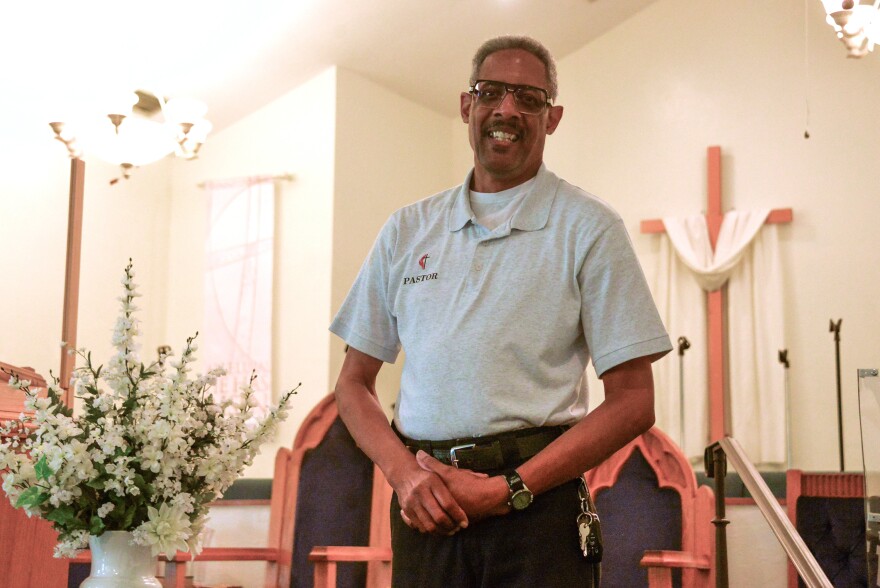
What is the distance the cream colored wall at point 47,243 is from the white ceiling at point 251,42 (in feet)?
0.95

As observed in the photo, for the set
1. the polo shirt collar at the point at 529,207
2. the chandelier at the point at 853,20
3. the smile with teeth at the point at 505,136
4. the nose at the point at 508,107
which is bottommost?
the polo shirt collar at the point at 529,207

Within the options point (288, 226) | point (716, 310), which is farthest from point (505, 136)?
point (716, 310)

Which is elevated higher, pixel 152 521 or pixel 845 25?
pixel 845 25

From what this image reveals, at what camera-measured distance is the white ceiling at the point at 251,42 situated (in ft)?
22.1

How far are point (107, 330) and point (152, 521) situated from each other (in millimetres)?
6280

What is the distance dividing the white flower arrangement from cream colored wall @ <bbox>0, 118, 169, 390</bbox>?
17.5ft

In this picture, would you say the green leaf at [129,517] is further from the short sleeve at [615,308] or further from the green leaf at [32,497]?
the short sleeve at [615,308]

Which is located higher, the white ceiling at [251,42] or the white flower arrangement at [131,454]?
the white ceiling at [251,42]

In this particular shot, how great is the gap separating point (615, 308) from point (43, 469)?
905 millimetres

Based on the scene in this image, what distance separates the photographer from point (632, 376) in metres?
1.70

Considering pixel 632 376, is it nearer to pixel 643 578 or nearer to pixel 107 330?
pixel 643 578

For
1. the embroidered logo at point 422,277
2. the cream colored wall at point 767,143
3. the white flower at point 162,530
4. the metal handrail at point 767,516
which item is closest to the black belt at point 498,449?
the embroidered logo at point 422,277

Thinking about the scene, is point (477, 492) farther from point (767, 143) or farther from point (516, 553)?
point (767, 143)

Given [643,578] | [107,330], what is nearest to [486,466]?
[643,578]
